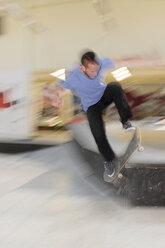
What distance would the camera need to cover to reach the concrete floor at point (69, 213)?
2.72 metres

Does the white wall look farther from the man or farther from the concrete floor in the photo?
the man

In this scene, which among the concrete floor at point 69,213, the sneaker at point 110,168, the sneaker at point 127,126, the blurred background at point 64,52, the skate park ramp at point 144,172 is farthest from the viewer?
the blurred background at point 64,52

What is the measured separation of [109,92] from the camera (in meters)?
2.92

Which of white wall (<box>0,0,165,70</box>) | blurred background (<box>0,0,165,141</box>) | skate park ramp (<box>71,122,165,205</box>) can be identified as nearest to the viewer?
skate park ramp (<box>71,122,165,205</box>)

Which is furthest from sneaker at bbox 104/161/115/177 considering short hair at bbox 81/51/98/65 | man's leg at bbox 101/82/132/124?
short hair at bbox 81/51/98/65

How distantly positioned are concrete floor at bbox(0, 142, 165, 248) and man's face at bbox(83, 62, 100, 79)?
1245 millimetres

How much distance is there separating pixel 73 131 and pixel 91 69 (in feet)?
4.23

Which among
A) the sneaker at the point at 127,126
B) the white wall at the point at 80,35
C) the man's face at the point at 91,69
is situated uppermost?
the white wall at the point at 80,35

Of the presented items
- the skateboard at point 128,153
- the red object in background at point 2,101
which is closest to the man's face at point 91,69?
the skateboard at point 128,153

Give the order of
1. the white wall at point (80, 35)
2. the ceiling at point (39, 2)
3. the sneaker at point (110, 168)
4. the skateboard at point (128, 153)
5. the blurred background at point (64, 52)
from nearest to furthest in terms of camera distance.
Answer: the skateboard at point (128, 153) → the sneaker at point (110, 168) → the blurred background at point (64, 52) → the white wall at point (80, 35) → the ceiling at point (39, 2)

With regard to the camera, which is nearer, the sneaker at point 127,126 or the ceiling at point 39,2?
the sneaker at point 127,126

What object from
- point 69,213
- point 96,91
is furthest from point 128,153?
point 69,213

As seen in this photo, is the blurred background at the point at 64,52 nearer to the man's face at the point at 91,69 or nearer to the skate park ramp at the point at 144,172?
the skate park ramp at the point at 144,172

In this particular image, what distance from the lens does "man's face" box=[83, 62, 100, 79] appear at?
9.13ft
